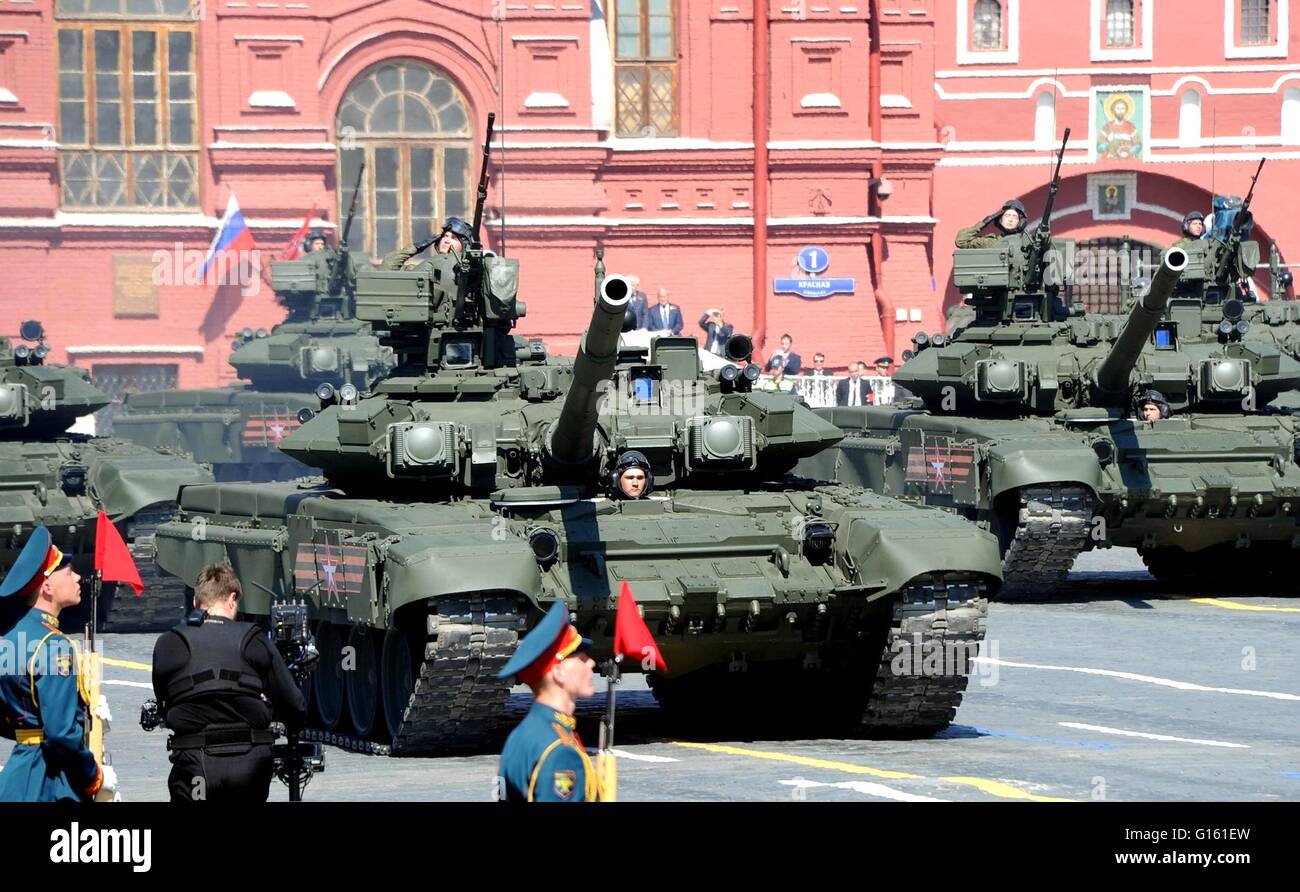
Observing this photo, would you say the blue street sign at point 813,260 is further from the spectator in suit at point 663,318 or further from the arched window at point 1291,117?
the arched window at point 1291,117

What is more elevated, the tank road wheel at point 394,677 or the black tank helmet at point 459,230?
the black tank helmet at point 459,230

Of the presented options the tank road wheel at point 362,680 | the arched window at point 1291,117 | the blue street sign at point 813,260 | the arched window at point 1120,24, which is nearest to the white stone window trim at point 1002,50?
the arched window at point 1120,24

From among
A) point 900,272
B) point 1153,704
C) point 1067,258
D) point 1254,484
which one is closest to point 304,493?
point 1153,704

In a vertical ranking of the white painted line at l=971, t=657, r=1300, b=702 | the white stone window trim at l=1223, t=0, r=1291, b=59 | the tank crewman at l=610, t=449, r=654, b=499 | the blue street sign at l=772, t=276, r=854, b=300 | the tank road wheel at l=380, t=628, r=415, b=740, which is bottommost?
the white painted line at l=971, t=657, r=1300, b=702

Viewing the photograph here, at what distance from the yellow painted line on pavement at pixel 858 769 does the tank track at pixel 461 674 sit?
136 cm

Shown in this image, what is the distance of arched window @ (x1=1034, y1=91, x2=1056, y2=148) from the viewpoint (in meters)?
50.7

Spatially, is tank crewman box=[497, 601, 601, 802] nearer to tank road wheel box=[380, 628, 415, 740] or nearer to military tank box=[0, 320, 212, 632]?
tank road wheel box=[380, 628, 415, 740]

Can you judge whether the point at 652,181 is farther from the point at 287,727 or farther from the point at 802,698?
the point at 287,727

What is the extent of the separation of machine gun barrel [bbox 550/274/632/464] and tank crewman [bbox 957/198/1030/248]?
11417mm

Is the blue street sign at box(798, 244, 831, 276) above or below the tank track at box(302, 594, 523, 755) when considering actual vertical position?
above

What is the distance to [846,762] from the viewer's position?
615 inches

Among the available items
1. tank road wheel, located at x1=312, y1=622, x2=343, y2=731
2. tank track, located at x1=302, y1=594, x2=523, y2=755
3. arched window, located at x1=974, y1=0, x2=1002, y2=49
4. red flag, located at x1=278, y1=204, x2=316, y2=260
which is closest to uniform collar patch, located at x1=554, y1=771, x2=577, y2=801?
tank track, located at x1=302, y1=594, x2=523, y2=755

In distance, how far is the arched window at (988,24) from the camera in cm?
5056

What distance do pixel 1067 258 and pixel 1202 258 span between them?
55.6 inches
